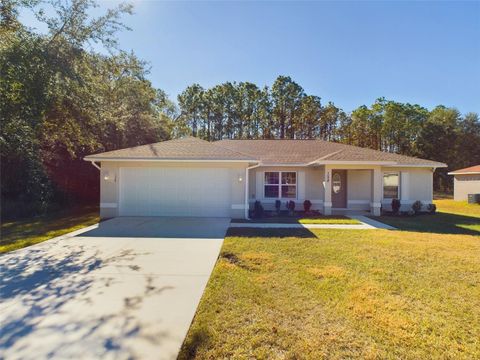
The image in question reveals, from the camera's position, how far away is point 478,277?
4.91m

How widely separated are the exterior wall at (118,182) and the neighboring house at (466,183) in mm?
20460

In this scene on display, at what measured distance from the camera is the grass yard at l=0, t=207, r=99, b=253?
7391 mm

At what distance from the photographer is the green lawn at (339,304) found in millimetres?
2887

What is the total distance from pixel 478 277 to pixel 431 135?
37.4 metres

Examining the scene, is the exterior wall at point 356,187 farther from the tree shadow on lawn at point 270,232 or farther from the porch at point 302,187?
the tree shadow on lawn at point 270,232

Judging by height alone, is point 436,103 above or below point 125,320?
above

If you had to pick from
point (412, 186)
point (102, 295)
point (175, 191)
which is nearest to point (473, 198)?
point (412, 186)

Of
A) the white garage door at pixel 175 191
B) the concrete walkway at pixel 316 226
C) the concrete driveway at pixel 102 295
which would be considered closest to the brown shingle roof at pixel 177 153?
the white garage door at pixel 175 191

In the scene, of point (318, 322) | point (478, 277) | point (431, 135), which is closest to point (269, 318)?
point (318, 322)

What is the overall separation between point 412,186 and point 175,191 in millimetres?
12488

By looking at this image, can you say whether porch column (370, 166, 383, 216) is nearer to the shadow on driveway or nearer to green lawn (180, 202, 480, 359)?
green lawn (180, 202, 480, 359)

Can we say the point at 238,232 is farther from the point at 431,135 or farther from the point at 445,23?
the point at 431,135

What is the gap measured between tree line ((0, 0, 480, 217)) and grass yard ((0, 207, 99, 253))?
1.92 m

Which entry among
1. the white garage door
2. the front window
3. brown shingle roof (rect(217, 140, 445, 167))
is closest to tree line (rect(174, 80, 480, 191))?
brown shingle roof (rect(217, 140, 445, 167))
